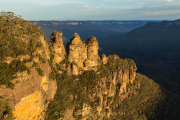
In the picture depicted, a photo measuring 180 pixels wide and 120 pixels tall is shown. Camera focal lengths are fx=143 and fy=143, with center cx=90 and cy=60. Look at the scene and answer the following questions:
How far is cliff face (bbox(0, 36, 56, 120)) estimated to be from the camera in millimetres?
22469

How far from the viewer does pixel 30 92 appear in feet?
82.0

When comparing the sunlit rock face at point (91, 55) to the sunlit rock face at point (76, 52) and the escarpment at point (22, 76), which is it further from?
the escarpment at point (22, 76)

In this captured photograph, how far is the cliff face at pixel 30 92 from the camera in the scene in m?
22.5

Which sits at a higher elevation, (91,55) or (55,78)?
(91,55)

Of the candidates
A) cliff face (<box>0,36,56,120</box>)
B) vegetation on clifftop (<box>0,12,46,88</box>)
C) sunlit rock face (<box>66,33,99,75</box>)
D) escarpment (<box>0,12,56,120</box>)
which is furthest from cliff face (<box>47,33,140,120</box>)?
vegetation on clifftop (<box>0,12,46,88</box>)

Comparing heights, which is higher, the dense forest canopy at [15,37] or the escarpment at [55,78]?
the dense forest canopy at [15,37]

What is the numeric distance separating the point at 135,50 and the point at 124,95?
148m

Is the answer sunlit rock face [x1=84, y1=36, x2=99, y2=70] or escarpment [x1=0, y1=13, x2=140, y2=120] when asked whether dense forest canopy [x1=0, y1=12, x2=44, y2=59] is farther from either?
sunlit rock face [x1=84, y1=36, x2=99, y2=70]

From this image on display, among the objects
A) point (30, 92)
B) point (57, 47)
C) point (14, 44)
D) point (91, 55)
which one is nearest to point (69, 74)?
point (57, 47)

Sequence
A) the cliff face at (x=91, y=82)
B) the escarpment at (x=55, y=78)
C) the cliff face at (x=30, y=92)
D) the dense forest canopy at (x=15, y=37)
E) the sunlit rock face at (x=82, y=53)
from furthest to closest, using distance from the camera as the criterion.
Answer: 1. the sunlit rock face at (x=82, y=53)
2. the cliff face at (x=91, y=82)
3. the dense forest canopy at (x=15, y=37)
4. the escarpment at (x=55, y=78)
5. the cliff face at (x=30, y=92)

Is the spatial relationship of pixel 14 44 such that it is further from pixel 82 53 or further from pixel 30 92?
pixel 82 53

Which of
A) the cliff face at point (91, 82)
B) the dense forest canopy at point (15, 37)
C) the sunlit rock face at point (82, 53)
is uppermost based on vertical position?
the dense forest canopy at point (15, 37)

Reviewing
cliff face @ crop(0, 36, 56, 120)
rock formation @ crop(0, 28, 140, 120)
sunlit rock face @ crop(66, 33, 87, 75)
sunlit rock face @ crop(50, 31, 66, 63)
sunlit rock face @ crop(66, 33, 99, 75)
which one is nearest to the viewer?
cliff face @ crop(0, 36, 56, 120)

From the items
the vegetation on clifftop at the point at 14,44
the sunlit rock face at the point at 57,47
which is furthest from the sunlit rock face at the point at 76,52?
the vegetation on clifftop at the point at 14,44
